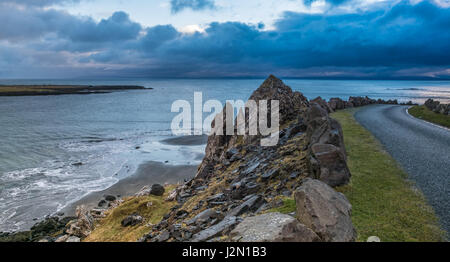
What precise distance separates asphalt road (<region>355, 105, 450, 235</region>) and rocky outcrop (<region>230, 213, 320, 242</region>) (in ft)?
19.5

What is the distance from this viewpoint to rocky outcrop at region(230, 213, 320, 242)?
660 centimetres

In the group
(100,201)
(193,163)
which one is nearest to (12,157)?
(100,201)

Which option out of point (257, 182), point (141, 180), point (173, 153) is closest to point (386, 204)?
point (257, 182)

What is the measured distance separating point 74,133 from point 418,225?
73.3 meters

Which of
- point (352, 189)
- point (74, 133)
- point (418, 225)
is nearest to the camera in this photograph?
point (418, 225)

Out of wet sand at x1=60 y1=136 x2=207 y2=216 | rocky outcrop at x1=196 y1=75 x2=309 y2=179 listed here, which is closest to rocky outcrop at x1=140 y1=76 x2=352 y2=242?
rocky outcrop at x1=196 y1=75 x2=309 y2=179

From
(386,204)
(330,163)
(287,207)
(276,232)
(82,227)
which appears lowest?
(82,227)

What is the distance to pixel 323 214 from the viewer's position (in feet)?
25.2

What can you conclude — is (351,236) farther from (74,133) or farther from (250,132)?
(74,133)

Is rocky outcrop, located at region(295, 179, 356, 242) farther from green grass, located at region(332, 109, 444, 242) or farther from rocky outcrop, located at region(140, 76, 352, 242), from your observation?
green grass, located at region(332, 109, 444, 242)

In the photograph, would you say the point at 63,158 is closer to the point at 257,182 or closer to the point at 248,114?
the point at 248,114

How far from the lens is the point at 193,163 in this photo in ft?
135

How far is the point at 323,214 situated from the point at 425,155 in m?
15.2
